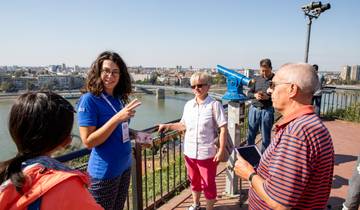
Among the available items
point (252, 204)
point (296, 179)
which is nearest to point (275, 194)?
point (296, 179)

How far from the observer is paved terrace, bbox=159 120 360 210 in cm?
313

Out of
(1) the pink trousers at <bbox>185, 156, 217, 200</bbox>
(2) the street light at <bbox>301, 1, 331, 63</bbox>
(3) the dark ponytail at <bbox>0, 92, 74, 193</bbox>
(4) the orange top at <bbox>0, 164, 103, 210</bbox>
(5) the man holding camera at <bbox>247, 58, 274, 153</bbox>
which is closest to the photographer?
(4) the orange top at <bbox>0, 164, 103, 210</bbox>

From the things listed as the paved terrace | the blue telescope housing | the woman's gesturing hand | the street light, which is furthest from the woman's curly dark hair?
the street light

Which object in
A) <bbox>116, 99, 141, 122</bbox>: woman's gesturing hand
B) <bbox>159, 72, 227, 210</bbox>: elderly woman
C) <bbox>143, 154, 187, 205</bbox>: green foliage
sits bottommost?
<bbox>143, 154, 187, 205</bbox>: green foliage

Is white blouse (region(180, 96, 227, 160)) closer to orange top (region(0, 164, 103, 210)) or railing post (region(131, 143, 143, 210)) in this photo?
railing post (region(131, 143, 143, 210))

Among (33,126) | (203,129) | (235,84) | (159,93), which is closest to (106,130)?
(33,126)

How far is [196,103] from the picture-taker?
2.67 metres

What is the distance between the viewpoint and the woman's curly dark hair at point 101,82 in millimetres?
1915

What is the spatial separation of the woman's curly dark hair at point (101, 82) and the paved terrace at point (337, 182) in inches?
62.8

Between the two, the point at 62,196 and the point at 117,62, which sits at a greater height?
the point at 117,62

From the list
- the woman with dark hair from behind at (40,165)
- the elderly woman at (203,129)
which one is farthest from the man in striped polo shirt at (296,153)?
the elderly woman at (203,129)

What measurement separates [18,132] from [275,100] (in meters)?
1.17

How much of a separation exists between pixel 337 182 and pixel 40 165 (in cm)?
402

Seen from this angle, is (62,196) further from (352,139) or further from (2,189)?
(352,139)
